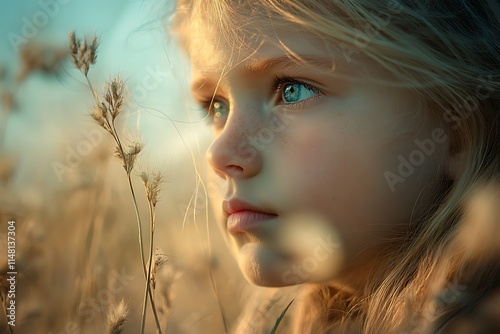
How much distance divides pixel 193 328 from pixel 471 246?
1.09m

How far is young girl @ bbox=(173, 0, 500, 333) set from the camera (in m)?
1.55

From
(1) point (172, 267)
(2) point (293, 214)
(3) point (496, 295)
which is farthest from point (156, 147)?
(3) point (496, 295)

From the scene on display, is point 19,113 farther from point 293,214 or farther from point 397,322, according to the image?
point 397,322

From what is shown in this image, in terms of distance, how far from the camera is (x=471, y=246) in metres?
1.38
